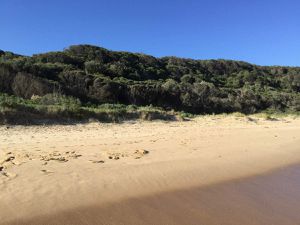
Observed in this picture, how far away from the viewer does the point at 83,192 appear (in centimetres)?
489

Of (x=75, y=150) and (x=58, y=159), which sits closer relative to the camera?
(x=58, y=159)

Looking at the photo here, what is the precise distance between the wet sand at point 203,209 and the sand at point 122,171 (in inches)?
0.5

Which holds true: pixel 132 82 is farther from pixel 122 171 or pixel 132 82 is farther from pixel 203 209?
pixel 203 209

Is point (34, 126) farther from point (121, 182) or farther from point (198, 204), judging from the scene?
point (198, 204)


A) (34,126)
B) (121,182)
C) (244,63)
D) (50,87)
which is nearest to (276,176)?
(121,182)

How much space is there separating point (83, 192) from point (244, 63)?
151 ft

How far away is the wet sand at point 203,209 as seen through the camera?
13.4ft

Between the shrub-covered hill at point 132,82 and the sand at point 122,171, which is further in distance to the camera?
the shrub-covered hill at point 132,82

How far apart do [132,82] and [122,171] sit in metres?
19.4

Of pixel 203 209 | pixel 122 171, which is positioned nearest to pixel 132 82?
pixel 122 171

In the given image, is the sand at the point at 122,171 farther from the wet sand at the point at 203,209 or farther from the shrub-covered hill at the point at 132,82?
the shrub-covered hill at the point at 132,82

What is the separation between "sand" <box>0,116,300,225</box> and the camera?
169 inches

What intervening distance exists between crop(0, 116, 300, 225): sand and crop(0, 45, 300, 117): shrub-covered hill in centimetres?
789

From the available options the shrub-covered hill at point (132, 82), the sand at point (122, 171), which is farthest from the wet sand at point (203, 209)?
the shrub-covered hill at point (132, 82)
